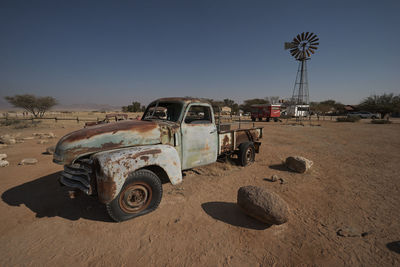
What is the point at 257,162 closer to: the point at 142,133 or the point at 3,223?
the point at 142,133

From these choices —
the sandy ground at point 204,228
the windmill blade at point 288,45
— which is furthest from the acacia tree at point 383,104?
the sandy ground at point 204,228

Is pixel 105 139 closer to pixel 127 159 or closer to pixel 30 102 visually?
pixel 127 159

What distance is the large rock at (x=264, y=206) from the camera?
2.59 m

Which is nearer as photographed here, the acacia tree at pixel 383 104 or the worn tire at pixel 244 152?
the worn tire at pixel 244 152

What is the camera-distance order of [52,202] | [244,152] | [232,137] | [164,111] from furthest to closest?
1. [244,152]
2. [232,137]
3. [164,111]
4. [52,202]

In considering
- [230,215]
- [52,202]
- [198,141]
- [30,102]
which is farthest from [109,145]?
[30,102]

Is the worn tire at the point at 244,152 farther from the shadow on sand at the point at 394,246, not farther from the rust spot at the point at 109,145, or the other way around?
the rust spot at the point at 109,145

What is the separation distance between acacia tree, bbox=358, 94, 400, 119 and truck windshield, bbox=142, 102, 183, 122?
44840mm

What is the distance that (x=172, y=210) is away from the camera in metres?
3.10

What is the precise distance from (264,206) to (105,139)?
2.79 metres

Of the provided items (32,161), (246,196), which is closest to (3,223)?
(32,161)

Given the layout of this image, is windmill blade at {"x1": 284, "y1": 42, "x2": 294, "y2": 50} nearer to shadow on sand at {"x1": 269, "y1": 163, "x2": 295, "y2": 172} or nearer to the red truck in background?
the red truck in background

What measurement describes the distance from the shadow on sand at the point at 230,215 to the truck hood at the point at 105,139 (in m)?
1.60

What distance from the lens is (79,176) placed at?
266cm
